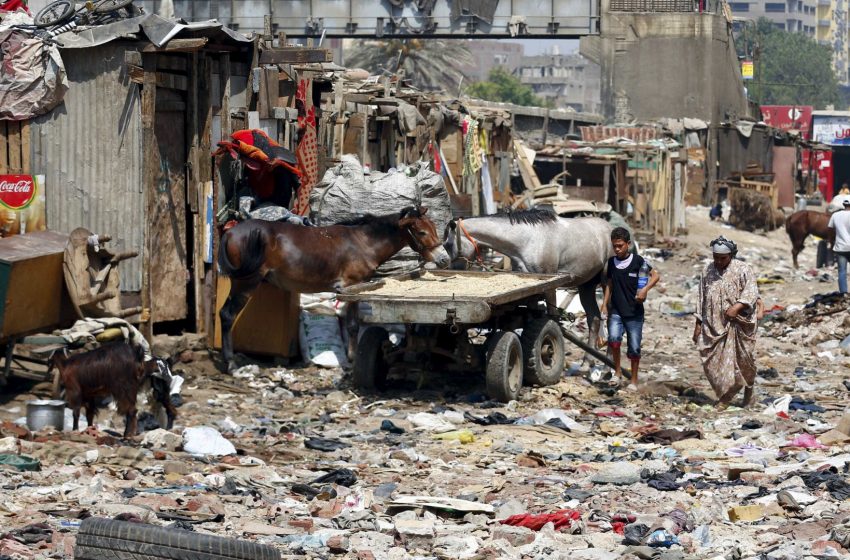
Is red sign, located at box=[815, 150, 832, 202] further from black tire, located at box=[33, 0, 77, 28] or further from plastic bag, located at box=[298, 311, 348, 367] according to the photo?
black tire, located at box=[33, 0, 77, 28]

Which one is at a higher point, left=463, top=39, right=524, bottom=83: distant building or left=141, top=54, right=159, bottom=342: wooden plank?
left=463, top=39, right=524, bottom=83: distant building

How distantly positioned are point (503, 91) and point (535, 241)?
98328mm

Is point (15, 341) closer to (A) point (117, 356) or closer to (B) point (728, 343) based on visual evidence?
(A) point (117, 356)

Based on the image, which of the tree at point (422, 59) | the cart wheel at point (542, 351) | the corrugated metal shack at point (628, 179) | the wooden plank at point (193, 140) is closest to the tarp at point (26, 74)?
the wooden plank at point (193, 140)

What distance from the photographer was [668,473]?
30.8ft

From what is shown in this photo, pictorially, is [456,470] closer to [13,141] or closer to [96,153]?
[96,153]

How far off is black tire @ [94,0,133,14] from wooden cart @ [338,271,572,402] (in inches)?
140

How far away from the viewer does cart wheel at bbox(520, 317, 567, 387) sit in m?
12.9

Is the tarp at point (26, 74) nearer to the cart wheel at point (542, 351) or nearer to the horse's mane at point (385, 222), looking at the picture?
the horse's mane at point (385, 222)

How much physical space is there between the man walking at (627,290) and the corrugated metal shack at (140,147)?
13.4 feet

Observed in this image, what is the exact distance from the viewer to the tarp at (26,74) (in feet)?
40.4

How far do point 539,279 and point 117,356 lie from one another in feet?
15.9

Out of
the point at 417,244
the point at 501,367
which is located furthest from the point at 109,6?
the point at 501,367

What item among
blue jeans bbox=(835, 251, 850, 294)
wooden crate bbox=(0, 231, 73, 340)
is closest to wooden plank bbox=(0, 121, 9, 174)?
wooden crate bbox=(0, 231, 73, 340)
